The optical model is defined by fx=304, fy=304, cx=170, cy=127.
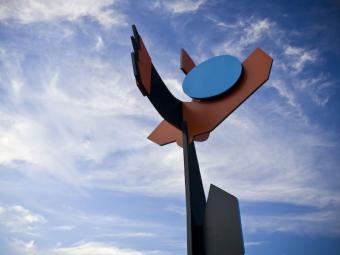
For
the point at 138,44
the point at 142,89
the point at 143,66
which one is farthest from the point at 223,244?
the point at 138,44

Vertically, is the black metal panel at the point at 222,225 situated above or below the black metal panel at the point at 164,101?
below

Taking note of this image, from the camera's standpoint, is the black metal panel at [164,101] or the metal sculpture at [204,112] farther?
the black metal panel at [164,101]

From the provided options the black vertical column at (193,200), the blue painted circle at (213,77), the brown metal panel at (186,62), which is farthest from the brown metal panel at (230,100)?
the brown metal panel at (186,62)

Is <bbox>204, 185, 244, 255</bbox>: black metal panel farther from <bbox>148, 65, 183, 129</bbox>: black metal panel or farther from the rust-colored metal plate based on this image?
<bbox>148, 65, 183, 129</bbox>: black metal panel

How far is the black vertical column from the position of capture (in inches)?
211

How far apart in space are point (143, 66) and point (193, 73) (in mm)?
2220

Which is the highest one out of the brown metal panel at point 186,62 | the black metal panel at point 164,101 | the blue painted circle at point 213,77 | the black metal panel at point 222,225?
the brown metal panel at point 186,62

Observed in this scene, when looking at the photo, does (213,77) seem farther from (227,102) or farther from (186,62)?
(186,62)

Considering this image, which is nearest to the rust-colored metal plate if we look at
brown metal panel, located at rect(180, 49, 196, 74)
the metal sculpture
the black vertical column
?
the metal sculpture

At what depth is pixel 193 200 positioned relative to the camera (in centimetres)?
578

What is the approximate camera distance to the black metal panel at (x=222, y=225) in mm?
4996

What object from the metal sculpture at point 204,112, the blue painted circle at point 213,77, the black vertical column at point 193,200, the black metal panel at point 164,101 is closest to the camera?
the metal sculpture at point 204,112

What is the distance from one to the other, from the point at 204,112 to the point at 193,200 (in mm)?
2039

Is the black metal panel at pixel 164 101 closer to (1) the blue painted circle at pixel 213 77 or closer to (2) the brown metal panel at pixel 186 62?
(1) the blue painted circle at pixel 213 77
